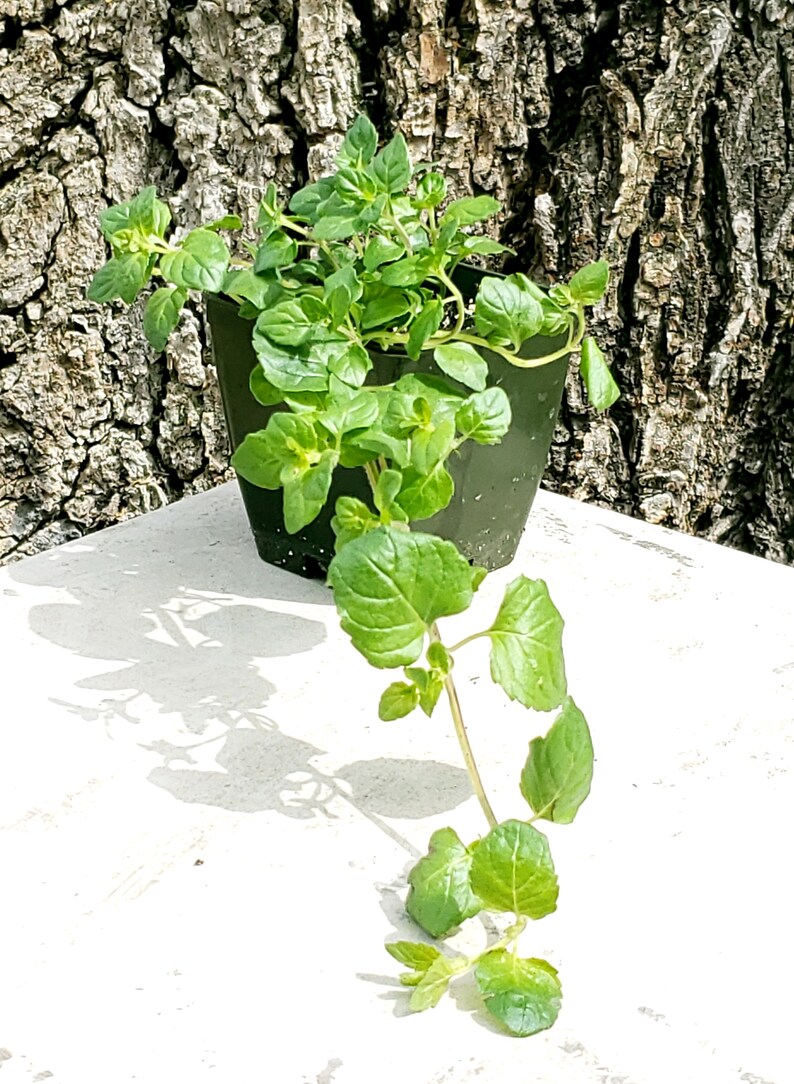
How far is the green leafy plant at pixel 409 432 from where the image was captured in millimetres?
643

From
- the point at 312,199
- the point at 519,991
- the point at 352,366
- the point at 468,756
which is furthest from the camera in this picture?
the point at 312,199

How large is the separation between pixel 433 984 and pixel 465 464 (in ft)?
1.40

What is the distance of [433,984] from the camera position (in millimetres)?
626

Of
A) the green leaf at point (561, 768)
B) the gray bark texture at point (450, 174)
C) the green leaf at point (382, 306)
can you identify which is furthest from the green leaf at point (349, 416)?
the gray bark texture at point (450, 174)

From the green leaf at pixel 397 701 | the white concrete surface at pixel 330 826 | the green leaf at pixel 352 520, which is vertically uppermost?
the green leaf at pixel 352 520

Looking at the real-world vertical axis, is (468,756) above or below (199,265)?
below

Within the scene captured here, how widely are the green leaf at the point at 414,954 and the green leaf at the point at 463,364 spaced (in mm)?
362

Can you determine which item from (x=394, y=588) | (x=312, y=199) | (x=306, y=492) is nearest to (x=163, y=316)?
(x=312, y=199)

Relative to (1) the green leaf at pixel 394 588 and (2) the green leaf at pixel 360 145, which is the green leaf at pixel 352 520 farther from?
(2) the green leaf at pixel 360 145

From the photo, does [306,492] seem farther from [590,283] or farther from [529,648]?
[590,283]

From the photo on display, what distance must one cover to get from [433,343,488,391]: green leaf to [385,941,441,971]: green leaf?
0.36 meters

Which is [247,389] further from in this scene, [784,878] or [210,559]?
[784,878]

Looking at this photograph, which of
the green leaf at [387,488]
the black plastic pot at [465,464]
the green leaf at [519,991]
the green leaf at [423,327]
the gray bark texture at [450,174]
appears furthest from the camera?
the gray bark texture at [450,174]

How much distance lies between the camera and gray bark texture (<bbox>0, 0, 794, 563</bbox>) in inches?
50.3
